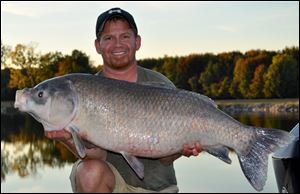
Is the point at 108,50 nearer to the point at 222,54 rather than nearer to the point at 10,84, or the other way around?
the point at 10,84

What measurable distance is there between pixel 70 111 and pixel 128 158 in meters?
0.58

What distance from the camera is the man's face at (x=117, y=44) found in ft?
16.0

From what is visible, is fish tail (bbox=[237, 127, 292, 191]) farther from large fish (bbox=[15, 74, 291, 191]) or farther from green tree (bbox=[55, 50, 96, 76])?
green tree (bbox=[55, 50, 96, 76])

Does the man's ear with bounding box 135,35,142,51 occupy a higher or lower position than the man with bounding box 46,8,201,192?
higher

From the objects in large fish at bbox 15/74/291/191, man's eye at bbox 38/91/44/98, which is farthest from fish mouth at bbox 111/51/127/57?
man's eye at bbox 38/91/44/98

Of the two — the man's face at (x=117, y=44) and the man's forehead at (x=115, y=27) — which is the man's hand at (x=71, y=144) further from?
the man's forehead at (x=115, y=27)

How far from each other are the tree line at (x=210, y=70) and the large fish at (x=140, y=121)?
51.8 metres

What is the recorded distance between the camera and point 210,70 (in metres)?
71.7

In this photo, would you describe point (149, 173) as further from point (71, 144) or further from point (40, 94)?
point (40, 94)

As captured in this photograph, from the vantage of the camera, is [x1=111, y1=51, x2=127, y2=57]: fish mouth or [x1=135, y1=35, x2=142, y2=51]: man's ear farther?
[x1=135, y1=35, x2=142, y2=51]: man's ear

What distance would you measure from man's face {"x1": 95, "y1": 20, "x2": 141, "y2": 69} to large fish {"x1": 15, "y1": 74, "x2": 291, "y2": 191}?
640 mm

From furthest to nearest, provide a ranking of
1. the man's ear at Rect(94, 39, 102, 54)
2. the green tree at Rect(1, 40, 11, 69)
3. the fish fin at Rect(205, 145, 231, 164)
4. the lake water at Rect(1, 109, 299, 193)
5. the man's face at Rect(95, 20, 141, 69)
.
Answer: the green tree at Rect(1, 40, 11, 69), the lake water at Rect(1, 109, 299, 193), the man's ear at Rect(94, 39, 102, 54), the man's face at Rect(95, 20, 141, 69), the fish fin at Rect(205, 145, 231, 164)

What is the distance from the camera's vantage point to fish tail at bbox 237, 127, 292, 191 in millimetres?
A: 4102

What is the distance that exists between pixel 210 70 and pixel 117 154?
222ft
